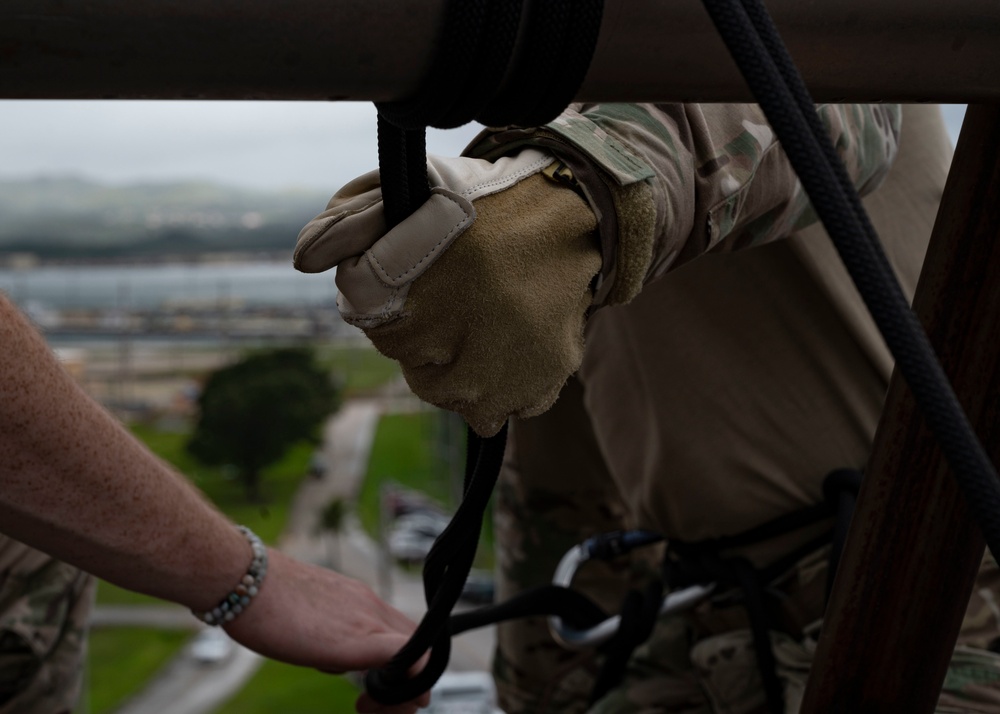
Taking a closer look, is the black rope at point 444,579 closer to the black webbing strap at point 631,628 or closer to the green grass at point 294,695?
the black webbing strap at point 631,628

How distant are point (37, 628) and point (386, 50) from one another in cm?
90

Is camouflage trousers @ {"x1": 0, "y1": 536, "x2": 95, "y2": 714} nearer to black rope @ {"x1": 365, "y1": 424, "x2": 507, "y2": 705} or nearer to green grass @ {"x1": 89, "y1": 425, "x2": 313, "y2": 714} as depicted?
black rope @ {"x1": 365, "y1": 424, "x2": 507, "y2": 705}

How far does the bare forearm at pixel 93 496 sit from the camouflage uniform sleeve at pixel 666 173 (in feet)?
1.26

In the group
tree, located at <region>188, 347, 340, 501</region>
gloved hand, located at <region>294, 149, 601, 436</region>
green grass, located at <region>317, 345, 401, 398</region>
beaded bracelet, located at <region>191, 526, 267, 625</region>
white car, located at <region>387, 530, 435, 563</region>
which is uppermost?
green grass, located at <region>317, 345, 401, 398</region>

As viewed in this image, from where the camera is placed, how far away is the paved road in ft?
40.1

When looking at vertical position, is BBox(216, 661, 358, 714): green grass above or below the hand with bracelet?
below

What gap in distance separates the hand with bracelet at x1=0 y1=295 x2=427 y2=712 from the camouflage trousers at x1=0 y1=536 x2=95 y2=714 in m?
0.23

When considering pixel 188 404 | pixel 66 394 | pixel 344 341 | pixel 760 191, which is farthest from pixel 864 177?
pixel 344 341

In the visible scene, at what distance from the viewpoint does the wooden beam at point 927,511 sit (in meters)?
0.57

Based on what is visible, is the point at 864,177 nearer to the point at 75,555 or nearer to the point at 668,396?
the point at 668,396

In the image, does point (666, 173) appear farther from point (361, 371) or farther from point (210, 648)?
point (361, 371)

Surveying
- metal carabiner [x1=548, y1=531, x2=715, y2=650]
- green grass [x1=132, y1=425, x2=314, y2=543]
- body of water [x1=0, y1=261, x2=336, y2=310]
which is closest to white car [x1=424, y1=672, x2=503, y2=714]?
green grass [x1=132, y1=425, x2=314, y2=543]

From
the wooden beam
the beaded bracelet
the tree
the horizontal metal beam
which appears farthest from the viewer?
the tree

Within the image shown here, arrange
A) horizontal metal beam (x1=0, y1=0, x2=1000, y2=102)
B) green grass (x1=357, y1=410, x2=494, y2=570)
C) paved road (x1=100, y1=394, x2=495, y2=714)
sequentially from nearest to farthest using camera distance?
horizontal metal beam (x1=0, y1=0, x2=1000, y2=102) < paved road (x1=100, y1=394, x2=495, y2=714) < green grass (x1=357, y1=410, x2=494, y2=570)
